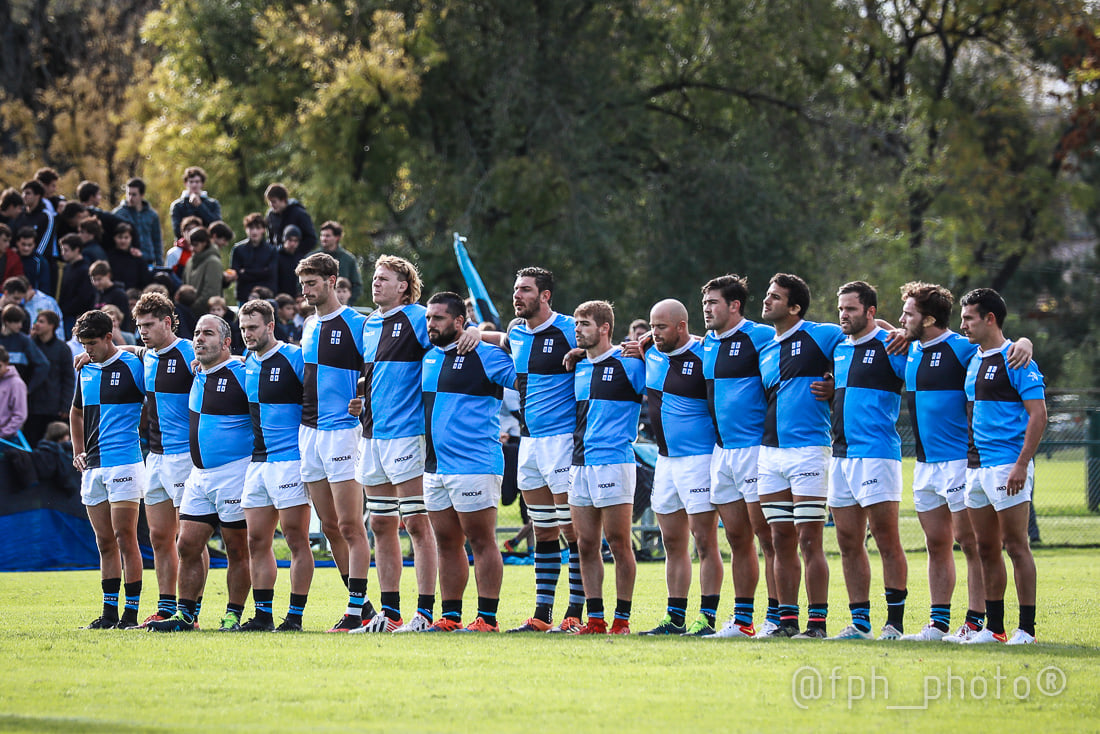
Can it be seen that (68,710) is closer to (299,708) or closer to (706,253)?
(299,708)

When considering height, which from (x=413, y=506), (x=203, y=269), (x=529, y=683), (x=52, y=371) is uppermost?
(x=203, y=269)

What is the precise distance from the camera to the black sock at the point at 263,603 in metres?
10.7

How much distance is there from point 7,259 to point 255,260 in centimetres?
315

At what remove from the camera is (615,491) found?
10.5 metres

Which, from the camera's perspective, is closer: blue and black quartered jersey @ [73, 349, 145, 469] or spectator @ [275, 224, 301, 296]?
blue and black quartered jersey @ [73, 349, 145, 469]

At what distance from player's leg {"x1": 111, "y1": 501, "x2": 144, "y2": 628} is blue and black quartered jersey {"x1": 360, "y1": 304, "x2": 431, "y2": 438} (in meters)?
2.09

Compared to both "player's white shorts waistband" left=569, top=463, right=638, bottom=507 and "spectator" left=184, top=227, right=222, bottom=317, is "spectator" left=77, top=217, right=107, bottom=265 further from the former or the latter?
"player's white shorts waistband" left=569, top=463, right=638, bottom=507

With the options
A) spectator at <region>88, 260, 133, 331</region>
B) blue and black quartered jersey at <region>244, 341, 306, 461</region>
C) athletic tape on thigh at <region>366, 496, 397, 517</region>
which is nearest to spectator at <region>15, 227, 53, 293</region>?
spectator at <region>88, 260, 133, 331</region>

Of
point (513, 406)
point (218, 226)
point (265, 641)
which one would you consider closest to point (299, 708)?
point (265, 641)

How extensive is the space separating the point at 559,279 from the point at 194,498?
2160cm

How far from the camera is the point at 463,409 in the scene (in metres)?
10.5

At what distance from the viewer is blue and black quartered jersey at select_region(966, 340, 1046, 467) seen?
32.2 ft

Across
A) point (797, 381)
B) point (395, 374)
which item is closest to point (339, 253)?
point (395, 374)

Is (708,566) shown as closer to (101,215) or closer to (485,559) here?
(485,559)
